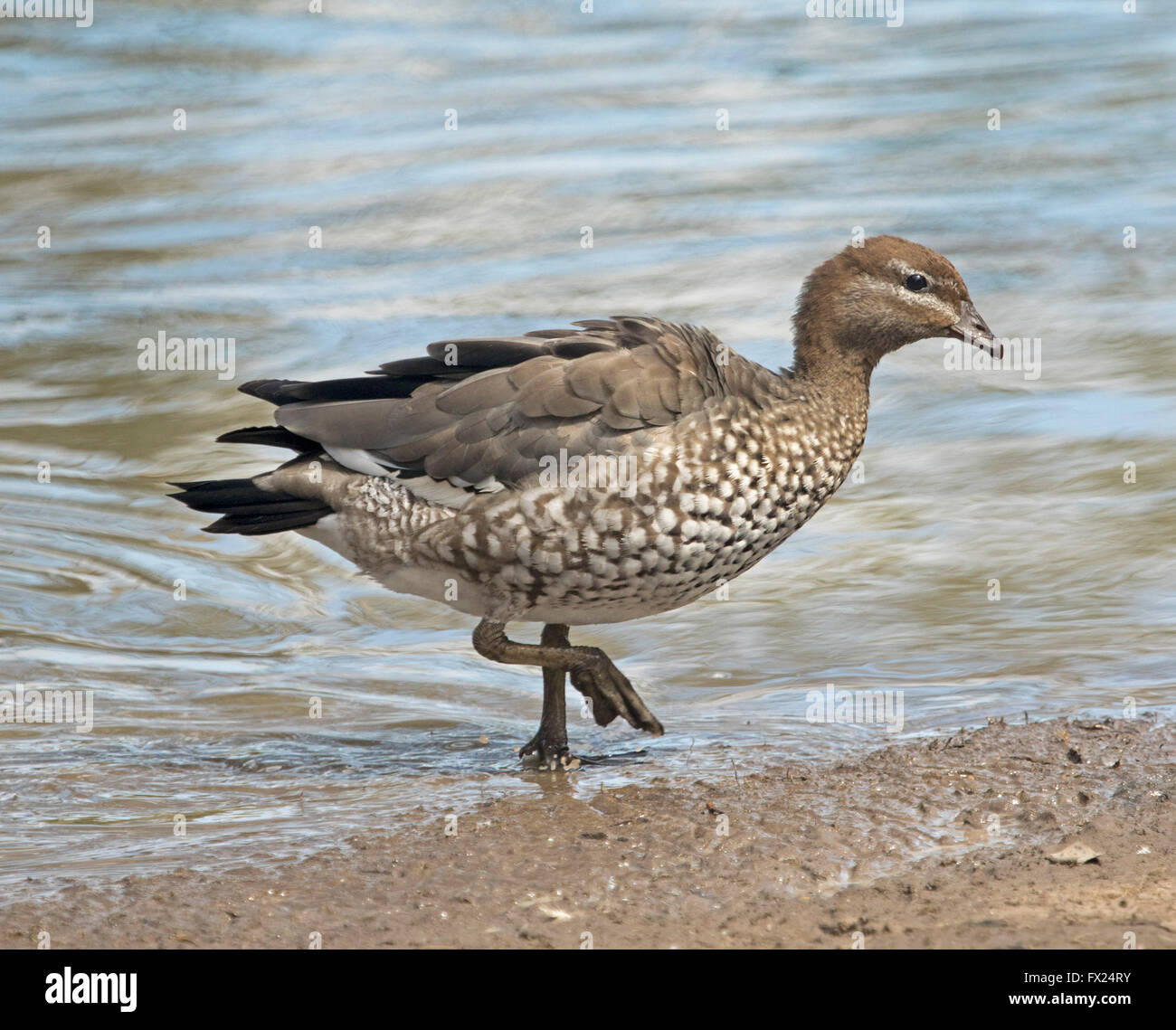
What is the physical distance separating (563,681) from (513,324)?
6.16 metres

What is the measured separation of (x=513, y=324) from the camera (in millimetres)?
12016

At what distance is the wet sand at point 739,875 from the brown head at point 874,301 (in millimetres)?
1678

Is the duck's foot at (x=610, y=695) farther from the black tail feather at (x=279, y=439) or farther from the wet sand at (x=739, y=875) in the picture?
the black tail feather at (x=279, y=439)

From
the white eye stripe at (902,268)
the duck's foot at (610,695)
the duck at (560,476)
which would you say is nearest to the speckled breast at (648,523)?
the duck at (560,476)

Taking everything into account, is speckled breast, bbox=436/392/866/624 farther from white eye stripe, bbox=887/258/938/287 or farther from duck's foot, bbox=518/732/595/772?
white eye stripe, bbox=887/258/938/287

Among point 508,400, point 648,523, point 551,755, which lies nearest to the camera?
point 648,523

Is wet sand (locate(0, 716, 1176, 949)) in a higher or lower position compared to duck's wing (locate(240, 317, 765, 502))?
lower

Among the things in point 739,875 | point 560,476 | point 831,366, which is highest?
point 831,366

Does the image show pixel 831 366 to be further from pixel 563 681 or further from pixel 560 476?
pixel 563 681

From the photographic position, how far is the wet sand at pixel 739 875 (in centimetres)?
447

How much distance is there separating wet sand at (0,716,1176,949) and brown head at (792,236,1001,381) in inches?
66.1

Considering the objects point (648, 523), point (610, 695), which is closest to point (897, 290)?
point (648, 523)

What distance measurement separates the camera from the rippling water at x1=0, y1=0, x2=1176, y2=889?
6.50 m

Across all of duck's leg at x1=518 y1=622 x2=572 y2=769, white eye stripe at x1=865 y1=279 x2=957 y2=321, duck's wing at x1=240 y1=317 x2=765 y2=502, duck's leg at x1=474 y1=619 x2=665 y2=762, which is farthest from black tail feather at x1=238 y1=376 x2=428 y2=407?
white eye stripe at x1=865 y1=279 x2=957 y2=321
